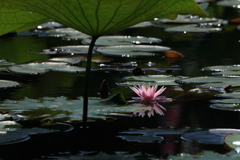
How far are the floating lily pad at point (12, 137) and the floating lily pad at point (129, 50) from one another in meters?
1.75

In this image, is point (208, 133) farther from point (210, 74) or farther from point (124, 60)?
point (124, 60)

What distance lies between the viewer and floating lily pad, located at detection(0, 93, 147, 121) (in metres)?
1.57

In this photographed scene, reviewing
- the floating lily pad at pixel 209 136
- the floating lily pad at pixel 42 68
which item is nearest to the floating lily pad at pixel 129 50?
the floating lily pad at pixel 42 68

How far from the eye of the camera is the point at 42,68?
8.59ft

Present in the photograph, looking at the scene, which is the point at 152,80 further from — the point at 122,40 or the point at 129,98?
the point at 122,40

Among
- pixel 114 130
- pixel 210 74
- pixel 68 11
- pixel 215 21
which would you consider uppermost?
pixel 215 21

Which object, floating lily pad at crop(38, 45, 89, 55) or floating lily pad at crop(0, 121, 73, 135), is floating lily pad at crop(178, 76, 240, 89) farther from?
floating lily pad at crop(38, 45, 89, 55)

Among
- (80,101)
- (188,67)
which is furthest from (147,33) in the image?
(80,101)

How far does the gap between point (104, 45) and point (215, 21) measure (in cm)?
178

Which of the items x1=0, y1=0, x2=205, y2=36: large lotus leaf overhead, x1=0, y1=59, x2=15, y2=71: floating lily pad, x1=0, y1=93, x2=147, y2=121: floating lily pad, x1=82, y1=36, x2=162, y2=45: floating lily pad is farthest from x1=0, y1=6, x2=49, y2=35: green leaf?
x1=82, y1=36, x2=162, y2=45: floating lily pad

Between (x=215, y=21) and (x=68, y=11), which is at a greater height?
(x=215, y=21)

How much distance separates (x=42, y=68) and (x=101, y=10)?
4.09 feet

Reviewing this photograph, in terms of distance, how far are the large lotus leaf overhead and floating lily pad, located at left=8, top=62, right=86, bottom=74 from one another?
102 centimetres

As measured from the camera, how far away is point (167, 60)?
9.50 feet
